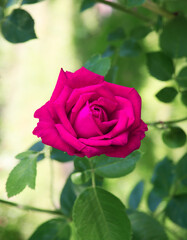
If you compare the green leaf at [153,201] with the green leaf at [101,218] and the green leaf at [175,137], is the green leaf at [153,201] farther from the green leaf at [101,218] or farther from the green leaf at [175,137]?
the green leaf at [101,218]

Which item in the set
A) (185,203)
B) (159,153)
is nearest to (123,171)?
(185,203)

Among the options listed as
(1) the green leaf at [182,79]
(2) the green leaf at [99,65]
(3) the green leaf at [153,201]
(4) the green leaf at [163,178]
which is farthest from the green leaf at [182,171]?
(2) the green leaf at [99,65]

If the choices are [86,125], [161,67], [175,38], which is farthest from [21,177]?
[175,38]

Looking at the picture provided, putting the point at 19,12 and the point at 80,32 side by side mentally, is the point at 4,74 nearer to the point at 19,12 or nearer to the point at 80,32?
the point at 80,32

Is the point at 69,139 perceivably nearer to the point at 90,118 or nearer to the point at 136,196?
the point at 90,118

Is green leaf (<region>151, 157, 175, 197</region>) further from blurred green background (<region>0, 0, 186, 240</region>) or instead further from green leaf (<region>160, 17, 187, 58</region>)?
blurred green background (<region>0, 0, 186, 240</region>)

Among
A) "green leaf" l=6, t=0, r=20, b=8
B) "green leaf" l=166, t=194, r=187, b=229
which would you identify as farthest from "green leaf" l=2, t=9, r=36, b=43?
"green leaf" l=166, t=194, r=187, b=229
